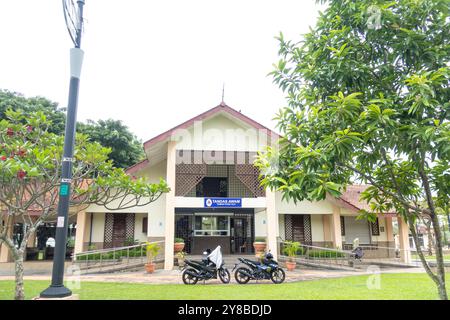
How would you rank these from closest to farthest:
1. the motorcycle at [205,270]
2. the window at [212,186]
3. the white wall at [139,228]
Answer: the motorcycle at [205,270]
the white wall at [139,228]
the window at [212,186]

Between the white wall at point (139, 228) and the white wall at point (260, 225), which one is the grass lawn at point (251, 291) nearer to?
the white wall at point (260, 225)

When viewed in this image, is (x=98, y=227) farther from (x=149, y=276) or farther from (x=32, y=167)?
(x=32, y=167)

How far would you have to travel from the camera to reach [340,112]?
13.1 ft

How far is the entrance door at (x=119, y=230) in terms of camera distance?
16.5m

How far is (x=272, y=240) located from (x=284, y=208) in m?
3.19

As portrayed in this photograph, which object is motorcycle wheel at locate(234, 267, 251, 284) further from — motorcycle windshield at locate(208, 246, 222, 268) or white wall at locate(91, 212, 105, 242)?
white wall at locate(91, 212, 105, 242)

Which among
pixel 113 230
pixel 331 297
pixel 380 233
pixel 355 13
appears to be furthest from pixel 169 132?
pixel 380 233

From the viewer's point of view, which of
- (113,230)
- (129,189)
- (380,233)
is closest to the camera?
(129,189)

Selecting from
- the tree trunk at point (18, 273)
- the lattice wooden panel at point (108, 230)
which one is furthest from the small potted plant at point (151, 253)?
the tree trunk at point (18, 273)

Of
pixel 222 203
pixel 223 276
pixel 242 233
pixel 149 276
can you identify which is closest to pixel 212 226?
pixel 242 233

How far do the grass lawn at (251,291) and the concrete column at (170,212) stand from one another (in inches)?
142

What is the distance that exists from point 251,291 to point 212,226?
329 inches

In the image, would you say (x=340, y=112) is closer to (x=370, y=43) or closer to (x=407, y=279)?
(x=370, y=43)

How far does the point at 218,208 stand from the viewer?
48.1 ft
